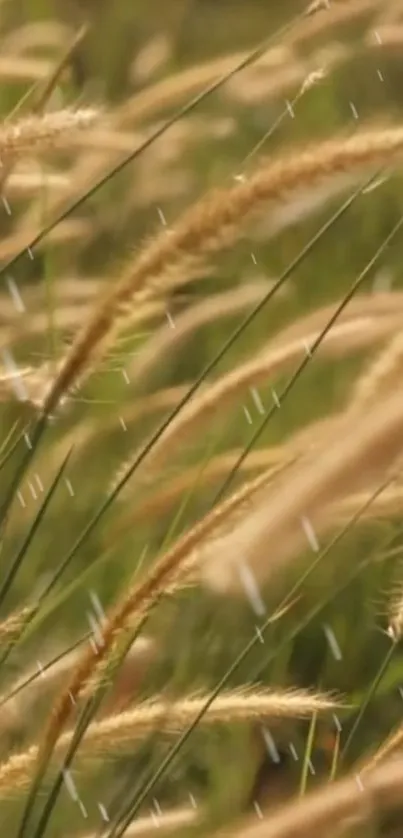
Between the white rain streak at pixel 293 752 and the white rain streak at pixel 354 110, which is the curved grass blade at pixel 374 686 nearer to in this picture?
the white rain streak at pixel 293 752

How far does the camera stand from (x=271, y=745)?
0.85m

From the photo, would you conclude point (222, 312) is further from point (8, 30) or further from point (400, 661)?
point (8, 30)

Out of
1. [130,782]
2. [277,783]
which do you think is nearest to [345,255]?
→ [277,783]

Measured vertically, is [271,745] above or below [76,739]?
below

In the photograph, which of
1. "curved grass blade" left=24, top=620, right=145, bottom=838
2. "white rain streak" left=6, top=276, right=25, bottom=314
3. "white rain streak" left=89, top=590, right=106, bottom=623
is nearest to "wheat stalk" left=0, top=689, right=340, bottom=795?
"curved grass blade" left=24, top=620, right=145, bottom=838

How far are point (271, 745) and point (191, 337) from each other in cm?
34

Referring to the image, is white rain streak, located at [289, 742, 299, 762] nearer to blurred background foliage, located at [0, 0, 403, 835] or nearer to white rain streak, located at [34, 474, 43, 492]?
blurred background foliage, located at [0, 0, 403, 835]

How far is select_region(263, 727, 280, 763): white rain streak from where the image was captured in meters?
0.85

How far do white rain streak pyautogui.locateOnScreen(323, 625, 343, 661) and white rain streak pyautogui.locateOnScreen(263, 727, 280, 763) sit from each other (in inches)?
3.0

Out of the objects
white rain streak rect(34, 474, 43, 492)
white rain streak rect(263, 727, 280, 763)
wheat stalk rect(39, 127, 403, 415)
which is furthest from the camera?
white rain streak rect(263, 727, 280, 763)

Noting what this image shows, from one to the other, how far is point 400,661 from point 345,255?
0.48 metres

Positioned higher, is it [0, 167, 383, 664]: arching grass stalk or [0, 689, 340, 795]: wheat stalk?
[0, 167, 383, 664]: arching grass stalk

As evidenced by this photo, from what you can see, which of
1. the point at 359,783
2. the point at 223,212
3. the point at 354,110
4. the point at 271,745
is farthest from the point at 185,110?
the point at 354,110

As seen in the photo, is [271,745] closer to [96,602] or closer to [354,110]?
[96,602]
